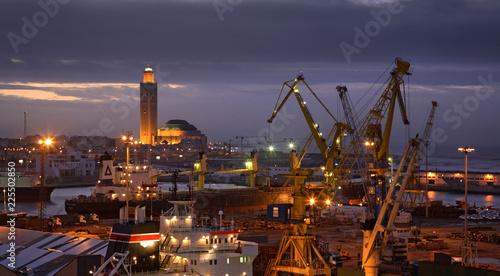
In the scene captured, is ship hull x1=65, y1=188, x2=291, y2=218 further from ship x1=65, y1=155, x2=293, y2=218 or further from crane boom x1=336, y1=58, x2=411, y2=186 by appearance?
crane boom x1=336, y1=58, x2=411, y2=186

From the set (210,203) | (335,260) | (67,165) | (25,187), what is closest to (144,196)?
(210,203)

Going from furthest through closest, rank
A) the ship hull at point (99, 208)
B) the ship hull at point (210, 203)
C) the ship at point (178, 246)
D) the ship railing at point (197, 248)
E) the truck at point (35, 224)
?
the ship hull at point (210, 203) < the ship hull at point (99, 208) < the truck at point (35, 224) < the ship railing at point (197, 248) < the ship at point (178, 246)

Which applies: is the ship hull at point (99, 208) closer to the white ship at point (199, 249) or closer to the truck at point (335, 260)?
the truck at point (335, 260)

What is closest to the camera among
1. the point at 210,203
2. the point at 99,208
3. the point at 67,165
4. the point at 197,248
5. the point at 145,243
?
the point at 145,243

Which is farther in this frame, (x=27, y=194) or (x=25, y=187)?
(x=25, y=187)

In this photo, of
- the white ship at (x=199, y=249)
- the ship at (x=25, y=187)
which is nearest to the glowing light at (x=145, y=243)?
the white ship at (x=199, y=249)

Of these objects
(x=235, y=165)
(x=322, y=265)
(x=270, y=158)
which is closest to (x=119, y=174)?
(x=322, y=265)

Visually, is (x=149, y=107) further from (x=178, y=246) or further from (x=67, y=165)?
(x=178, y=246)
